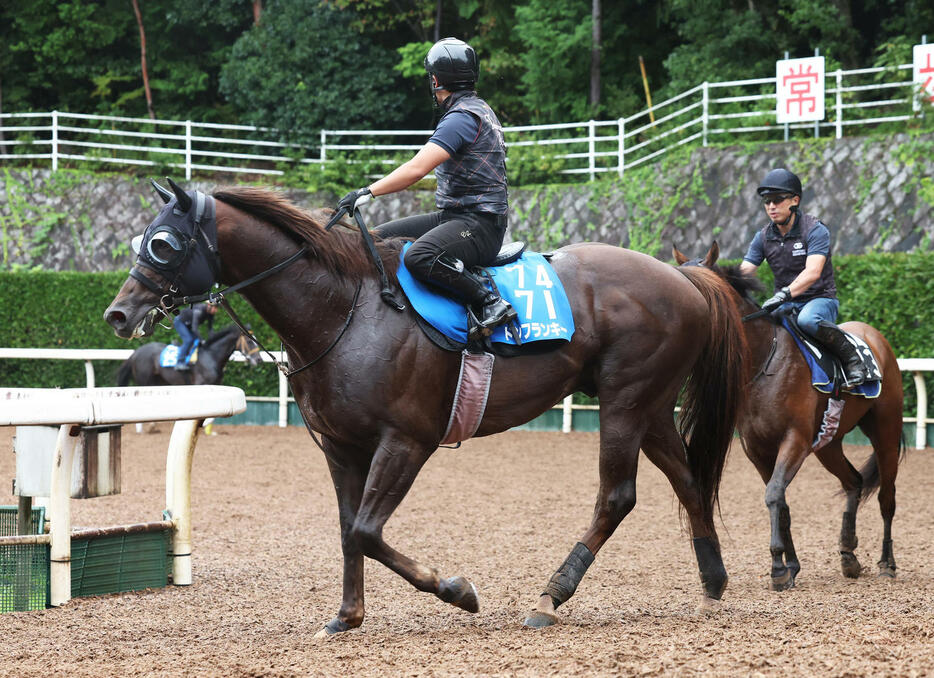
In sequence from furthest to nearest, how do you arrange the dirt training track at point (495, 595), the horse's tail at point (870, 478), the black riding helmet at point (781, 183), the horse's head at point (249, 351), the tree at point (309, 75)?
the tree at point (309, 75), the horse's head at point (249, 351), the horse's tail at point (870, 478), the black riding helmet at point (781, 183), the dirt training track at point (495, 595)

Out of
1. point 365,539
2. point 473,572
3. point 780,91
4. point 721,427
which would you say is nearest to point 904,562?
point 721,427

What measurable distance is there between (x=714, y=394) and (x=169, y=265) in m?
2.85

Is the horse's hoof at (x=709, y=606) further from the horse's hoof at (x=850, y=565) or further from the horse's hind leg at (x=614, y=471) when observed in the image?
the horse's hoof at (x=850, y=565)

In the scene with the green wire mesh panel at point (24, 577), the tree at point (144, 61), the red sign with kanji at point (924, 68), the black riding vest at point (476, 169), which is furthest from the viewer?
the tree at point (144, 61)

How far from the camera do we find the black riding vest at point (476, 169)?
16.2ft

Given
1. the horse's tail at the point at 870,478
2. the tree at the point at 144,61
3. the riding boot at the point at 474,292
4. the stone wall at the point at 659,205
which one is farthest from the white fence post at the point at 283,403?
the tree at the point at 144,61

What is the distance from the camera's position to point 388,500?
466 centimetres

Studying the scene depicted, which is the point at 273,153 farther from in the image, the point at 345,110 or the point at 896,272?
the point at 896,272

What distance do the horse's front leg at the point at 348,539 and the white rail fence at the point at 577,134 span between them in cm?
1338

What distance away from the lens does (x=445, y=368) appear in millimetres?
4836

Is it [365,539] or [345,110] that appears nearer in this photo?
[365,539]

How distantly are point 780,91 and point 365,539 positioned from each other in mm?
15159

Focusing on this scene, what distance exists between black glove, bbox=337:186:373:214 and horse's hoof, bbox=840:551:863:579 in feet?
12.7

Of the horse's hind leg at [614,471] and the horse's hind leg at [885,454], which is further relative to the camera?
the horse's hind leg at [885,454]
